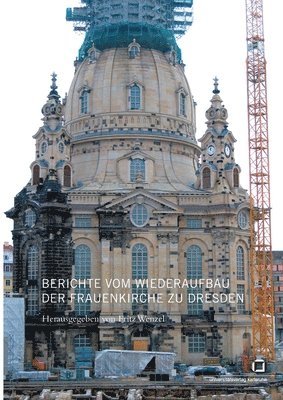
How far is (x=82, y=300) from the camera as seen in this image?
274ft

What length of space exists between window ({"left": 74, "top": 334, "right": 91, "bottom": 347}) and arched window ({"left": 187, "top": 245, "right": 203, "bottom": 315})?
10.8 m

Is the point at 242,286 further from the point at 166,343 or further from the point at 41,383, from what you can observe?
the point at 41,383

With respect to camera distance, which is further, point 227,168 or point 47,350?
point 227,168

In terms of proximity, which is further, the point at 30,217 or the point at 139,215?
the point at 30,217

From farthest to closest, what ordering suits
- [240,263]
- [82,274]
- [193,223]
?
[240,263]
[193,223]
[82,274]

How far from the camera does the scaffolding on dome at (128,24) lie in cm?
9412

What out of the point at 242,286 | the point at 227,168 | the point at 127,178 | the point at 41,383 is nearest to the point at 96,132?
the point at 127,178

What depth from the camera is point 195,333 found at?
275 feet

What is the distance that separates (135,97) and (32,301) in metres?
24.8

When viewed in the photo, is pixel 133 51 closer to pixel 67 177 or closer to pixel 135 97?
pixel 135 97

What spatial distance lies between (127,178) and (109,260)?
9.82 meters

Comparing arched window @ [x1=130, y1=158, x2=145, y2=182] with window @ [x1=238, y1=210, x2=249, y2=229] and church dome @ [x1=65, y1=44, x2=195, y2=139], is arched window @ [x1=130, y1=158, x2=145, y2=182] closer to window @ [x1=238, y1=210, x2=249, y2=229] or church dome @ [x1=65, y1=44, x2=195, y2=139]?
church dome @ [x1=65, y1=44, x2=195, y2=139]

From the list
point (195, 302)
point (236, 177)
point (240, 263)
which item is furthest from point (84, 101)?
point (195, 302)

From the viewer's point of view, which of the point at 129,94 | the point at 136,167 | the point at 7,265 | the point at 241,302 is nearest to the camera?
the point at 241,302
